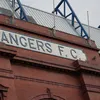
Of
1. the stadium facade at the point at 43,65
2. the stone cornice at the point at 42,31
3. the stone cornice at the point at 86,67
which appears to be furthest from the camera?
the stone cornice at the point at 86,67

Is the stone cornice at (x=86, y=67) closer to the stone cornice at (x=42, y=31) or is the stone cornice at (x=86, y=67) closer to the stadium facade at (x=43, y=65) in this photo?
the stadium facade at (x=43, y=65)

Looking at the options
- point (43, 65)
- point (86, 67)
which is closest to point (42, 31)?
point (43, 65)

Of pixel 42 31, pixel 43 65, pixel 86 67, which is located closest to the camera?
pixel 43 65

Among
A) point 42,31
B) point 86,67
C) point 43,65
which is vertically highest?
point 42,31

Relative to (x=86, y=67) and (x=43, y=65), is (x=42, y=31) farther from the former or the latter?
(x=86, y=67)

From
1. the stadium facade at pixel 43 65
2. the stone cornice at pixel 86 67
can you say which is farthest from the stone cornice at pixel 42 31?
the stone cornice at pixel 86 67

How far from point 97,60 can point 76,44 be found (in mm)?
2139

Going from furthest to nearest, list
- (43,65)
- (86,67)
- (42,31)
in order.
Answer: (42,31)
(86,67)
(43,65)

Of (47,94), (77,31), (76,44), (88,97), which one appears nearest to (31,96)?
(47,94)

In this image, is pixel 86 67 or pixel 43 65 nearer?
pixel 43 65

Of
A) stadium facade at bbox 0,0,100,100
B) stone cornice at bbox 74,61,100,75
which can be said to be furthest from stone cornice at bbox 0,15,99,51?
stone cornice at bbox 74,61,100,75

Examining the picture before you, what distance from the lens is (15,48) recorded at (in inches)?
725

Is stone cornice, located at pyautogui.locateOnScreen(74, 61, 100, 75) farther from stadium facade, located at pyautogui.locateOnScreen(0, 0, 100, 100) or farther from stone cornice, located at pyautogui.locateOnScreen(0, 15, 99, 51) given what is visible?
stone cornice, located at pyautogui.locateOnScreen(0, 15, 99, 51)

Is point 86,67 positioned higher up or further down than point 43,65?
higher up
